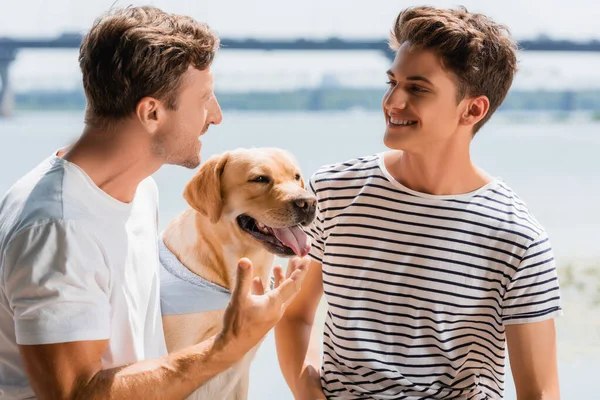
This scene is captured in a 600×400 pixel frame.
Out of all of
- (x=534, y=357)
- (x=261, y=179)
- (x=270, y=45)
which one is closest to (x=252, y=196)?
(x=261, y=179)

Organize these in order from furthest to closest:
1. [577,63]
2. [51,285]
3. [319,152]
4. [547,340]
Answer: [319,152] → [577,63] → [547,340] → [51,285]

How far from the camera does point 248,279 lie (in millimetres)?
1115

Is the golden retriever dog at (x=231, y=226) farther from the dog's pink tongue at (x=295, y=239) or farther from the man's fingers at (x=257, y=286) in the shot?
the man's fingers at (x=257, y=286)

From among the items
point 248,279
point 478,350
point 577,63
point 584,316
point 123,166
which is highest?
point 577,63

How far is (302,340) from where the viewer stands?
1.53 meters

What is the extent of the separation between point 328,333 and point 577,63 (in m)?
2.93

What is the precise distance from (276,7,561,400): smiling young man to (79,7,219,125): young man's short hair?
16.4 inches

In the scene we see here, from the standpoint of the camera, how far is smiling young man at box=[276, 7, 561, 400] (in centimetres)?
133

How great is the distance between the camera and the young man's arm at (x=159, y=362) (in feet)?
3.54

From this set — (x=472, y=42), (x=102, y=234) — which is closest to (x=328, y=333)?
(x=102, y=234)

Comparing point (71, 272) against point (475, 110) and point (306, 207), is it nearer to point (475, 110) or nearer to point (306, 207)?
point (306, 207)

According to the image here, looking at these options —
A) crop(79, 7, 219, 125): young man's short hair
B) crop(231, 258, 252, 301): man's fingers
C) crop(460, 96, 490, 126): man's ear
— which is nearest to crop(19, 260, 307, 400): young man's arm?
crop(231, 258, 252, 301): man's fingers

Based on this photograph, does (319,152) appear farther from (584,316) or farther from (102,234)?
(102,234)

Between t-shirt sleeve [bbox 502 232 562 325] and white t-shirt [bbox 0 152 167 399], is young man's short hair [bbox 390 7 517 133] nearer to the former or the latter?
t-shirt sleeve [bbox 502 232 562 325]
